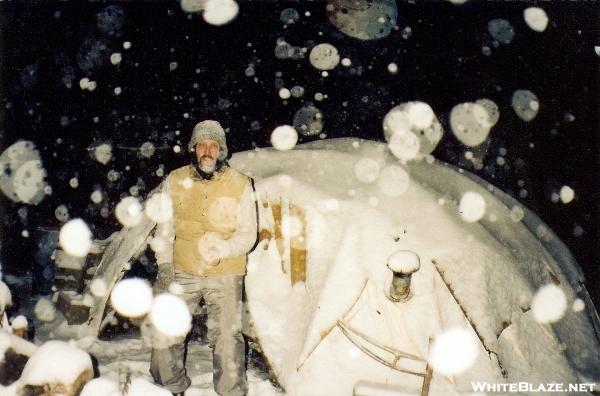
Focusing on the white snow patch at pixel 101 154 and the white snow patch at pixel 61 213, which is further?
the white snow patch at pixel 101 154

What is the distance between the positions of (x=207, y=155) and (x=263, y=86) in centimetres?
732

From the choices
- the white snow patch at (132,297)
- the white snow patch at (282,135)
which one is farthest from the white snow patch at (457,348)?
the white snow patch at (282,135)

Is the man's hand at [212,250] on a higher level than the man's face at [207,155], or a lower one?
lower

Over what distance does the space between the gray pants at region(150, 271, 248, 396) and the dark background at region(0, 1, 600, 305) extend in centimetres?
635

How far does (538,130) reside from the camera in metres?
7.25

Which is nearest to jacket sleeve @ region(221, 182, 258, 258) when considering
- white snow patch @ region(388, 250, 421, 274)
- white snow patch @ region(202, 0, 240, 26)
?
white snow patch @ region(388, 250, 421, 274)

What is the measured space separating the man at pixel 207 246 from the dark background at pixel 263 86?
618 centimetres

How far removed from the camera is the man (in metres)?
2.74

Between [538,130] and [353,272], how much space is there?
22.3 feet

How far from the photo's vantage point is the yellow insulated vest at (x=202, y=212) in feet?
9.15

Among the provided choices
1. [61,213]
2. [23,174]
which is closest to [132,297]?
[61,213]

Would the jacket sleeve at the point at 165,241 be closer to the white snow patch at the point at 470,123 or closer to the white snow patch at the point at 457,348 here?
the white snow patch at the point at 457,348

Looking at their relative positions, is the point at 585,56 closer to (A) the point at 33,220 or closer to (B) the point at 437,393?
(B) the point at 437,393

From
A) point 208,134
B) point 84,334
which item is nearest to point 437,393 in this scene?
point 208,134
